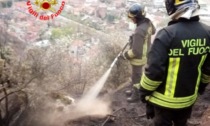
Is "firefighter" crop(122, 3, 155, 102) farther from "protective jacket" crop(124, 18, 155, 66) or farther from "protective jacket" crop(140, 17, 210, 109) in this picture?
"protective jacket" crop(140, 17, 210, 109)

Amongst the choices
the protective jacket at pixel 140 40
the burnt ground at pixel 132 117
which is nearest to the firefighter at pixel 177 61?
the burnt ground at pixel 132 117

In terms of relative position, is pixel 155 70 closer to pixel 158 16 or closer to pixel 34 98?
pixel 34 98

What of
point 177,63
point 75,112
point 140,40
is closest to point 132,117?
point 75,112

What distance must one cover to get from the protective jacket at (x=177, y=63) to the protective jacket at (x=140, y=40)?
2.24m

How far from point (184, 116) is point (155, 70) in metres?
0.86

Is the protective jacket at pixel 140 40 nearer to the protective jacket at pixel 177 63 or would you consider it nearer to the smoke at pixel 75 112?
the smoke at pixel 75 112

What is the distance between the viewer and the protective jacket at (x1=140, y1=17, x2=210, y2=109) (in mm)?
2840

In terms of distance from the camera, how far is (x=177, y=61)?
115 inches

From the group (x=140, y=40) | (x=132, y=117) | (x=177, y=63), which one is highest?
(x=177, y=63)

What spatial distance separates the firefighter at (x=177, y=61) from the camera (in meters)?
2.84

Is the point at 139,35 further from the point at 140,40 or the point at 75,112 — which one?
the point at 75,112

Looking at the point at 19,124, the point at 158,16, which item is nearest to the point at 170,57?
the point at 19,124

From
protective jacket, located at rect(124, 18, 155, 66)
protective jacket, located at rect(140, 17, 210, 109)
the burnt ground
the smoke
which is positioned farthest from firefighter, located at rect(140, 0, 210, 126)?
the smoke

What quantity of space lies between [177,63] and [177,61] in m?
0.02
